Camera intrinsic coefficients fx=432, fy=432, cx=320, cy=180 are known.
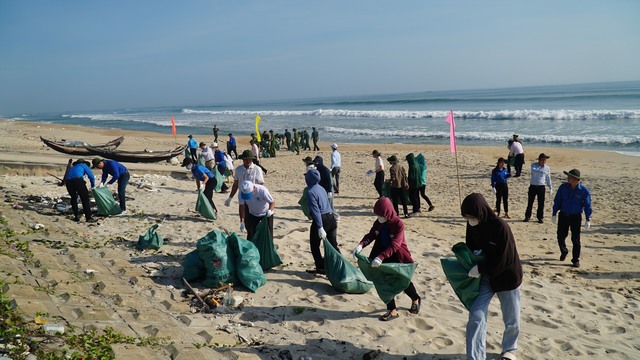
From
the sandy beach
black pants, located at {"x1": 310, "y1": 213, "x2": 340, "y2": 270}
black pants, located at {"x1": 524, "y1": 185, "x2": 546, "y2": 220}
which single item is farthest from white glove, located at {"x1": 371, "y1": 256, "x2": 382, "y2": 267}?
black pants, located at {"x1": 524, "y1": 185, "x2": 546, "y2": 220}

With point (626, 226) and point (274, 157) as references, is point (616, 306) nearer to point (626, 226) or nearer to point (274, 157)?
point (626, 226)

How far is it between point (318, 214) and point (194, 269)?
72.0 inches

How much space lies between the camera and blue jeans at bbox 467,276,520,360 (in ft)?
12.5

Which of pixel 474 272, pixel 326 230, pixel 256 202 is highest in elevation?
pixel 256 202

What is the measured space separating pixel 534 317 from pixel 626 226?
19.1 feet

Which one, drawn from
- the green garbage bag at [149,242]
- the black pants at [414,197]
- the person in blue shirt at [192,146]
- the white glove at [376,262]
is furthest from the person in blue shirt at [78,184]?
the person in blue shirt at [192,146]

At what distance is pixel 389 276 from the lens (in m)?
4.68

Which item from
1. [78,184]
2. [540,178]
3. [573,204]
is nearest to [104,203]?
[78,184]

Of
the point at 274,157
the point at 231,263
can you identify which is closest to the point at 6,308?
the point at 231,263

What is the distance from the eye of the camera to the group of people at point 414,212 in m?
3.78

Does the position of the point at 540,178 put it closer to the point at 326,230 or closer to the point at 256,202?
the point at 326,230

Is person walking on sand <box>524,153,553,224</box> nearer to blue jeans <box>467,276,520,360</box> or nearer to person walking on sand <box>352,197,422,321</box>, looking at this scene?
person walking on sand <box>352,197,422,321</box>

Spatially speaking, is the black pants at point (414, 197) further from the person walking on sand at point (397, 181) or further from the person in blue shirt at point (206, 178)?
the person in blue shirt at point (206, 178)

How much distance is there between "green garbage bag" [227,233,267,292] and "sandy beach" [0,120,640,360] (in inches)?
5.1
